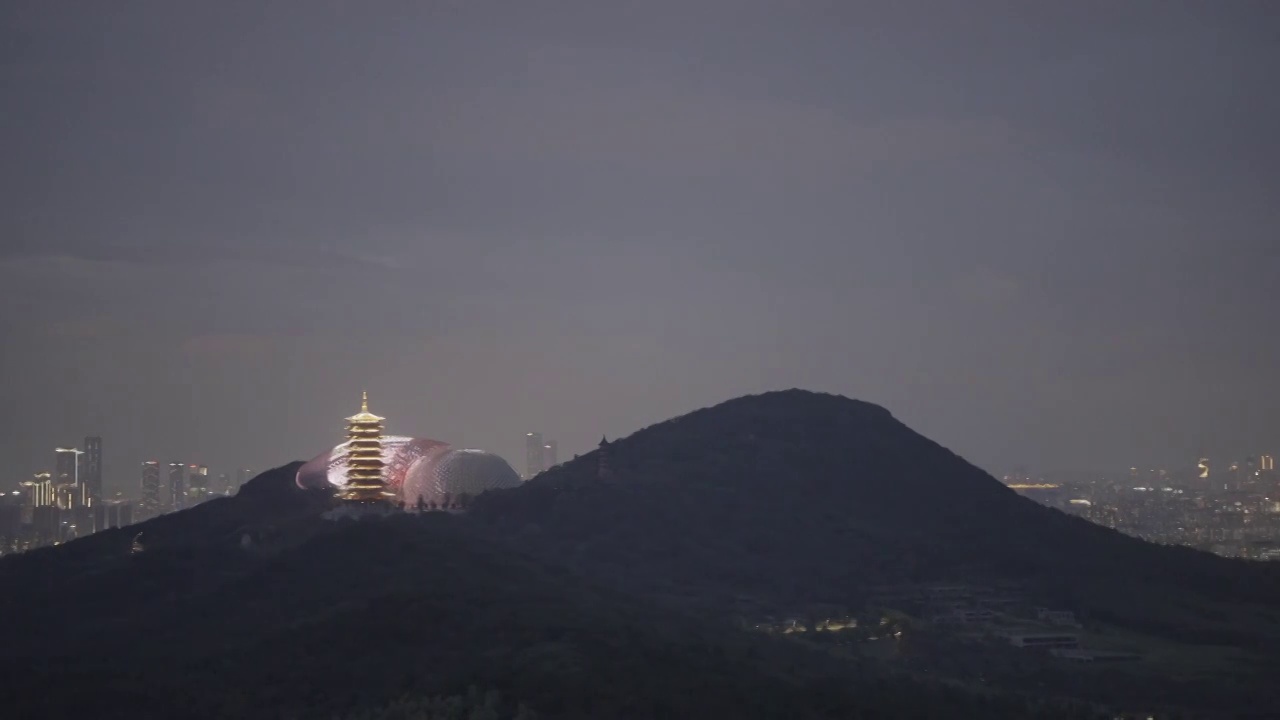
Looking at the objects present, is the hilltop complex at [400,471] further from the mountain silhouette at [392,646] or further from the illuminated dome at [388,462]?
the mountain silhouette at [392,646]

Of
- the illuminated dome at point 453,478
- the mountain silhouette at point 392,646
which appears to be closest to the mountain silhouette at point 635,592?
the mountain silhouette at point 392,646

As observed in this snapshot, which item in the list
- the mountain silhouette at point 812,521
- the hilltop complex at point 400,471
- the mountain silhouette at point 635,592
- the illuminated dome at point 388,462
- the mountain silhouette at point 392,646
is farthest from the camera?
the illuminated dome at point 388,462

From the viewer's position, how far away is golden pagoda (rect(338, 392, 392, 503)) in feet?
413

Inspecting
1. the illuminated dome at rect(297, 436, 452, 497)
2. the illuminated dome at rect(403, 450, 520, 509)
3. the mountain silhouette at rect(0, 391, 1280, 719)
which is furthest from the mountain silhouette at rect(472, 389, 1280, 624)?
the illuminated dome at rect(297, 436, 452, 497)

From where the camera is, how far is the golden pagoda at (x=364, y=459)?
413 feet

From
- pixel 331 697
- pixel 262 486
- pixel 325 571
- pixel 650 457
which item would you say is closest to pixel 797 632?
pixel 325 571

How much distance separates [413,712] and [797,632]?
3657cm

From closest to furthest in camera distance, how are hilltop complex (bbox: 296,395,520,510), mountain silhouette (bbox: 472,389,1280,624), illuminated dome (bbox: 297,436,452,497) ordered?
mountain silhouette (bbox: 472,389,1280,624) → hilltop complex (bbox: 296,395,520,510) → illuminated dome (bbox: 297,436,452,497)

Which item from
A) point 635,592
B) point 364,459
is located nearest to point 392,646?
point 635,592

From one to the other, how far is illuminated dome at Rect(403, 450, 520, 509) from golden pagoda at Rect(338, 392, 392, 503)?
299cm

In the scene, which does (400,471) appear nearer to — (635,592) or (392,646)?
(635,592)

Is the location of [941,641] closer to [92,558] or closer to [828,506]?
[828,506]

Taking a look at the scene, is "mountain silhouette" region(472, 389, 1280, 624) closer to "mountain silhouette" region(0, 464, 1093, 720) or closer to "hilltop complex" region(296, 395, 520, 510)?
"hilltop complex" region(296, 395, 520, 510)

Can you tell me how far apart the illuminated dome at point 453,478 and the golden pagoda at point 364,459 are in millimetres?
2989
